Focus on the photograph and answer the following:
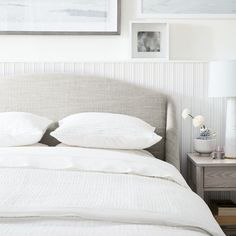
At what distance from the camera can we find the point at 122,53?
322cm

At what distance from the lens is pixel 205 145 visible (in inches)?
117

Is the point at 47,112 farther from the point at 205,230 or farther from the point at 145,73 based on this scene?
the point at 205,230

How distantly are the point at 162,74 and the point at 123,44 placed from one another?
1.11 feet

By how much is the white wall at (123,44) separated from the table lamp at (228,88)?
0.36 metres

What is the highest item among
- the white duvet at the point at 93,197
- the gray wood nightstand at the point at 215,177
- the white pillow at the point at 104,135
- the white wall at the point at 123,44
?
the white wall at the point at 123,44

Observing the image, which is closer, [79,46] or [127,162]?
[127,162]

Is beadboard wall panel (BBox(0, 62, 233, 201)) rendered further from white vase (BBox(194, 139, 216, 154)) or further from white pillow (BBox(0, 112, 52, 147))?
white pillow (BBox(0, 112, 52, 147))

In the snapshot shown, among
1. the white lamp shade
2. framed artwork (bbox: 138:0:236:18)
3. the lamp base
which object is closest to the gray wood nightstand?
the lamp base

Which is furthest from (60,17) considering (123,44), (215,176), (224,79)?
(215,176)

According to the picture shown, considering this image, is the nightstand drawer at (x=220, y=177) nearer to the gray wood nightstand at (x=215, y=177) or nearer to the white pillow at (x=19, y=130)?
the gray wood nightstand at (x=215, y=177)

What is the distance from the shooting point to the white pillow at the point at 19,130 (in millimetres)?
2613

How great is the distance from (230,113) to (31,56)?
4.37 ft

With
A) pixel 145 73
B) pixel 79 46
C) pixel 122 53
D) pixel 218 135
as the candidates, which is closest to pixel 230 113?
pixel 218 135

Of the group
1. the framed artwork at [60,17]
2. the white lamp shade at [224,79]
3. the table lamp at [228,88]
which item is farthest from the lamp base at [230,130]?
the framed artwork at [60,17]
